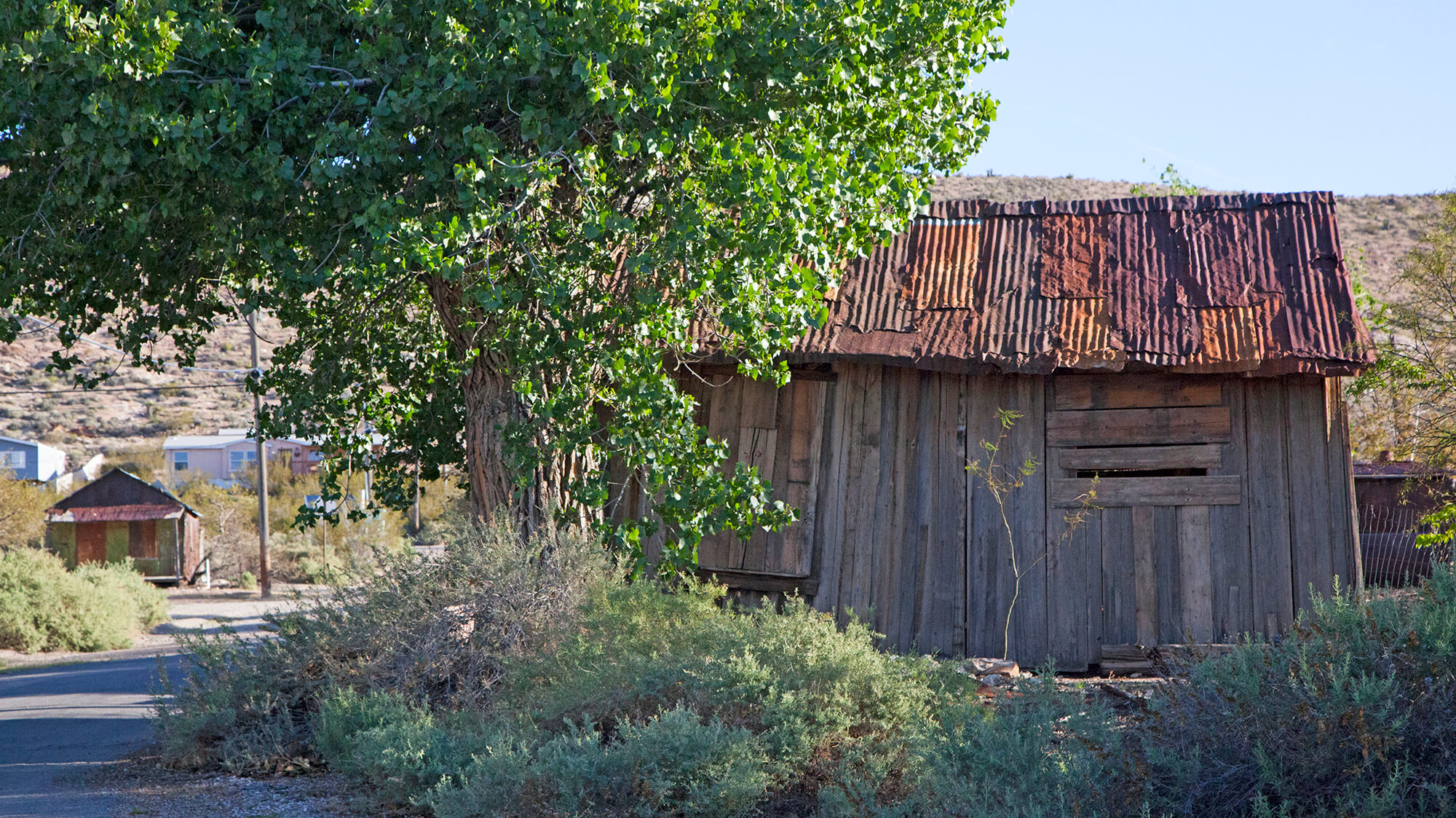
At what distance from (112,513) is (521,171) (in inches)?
986

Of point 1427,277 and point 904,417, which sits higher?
point 1427,277

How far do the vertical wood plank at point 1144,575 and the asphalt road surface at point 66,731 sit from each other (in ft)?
23.1

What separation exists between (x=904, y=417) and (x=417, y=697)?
4413mm

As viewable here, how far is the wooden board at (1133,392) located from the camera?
28.2 ft

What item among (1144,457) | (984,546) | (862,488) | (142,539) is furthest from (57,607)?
(1144,457)

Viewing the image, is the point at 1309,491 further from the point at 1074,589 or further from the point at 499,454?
the point at 499,454

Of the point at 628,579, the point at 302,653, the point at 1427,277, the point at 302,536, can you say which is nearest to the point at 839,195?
the point at 628,579

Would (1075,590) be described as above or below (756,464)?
below

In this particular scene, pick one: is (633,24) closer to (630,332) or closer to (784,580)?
(630,332)

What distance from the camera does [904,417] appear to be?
9016mm

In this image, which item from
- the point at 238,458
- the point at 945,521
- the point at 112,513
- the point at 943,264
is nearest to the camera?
the point at 945,521

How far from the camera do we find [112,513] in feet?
88.4

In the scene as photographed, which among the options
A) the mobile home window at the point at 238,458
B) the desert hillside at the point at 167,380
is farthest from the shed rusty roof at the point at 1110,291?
the mobile home window at the point at 238,458

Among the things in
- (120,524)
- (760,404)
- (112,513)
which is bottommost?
(120,524)
